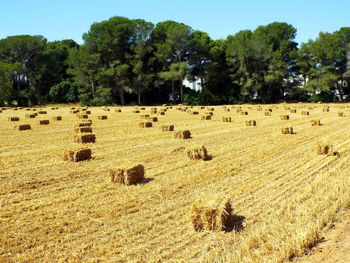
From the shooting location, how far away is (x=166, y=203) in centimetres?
843

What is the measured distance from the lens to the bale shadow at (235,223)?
6937 millimetres

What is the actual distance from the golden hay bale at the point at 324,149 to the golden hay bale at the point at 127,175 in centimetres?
741

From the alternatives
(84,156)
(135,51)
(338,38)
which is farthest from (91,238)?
(338,38)

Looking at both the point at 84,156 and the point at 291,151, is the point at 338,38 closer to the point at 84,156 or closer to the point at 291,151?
the point at 291,151

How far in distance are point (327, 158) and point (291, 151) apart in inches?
76.8

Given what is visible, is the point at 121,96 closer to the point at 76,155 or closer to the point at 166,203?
the point at 76,155

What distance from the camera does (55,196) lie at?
29.2 ft

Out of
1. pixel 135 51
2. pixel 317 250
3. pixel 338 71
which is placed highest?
pixel 135 51

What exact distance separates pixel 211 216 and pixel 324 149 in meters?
8.33

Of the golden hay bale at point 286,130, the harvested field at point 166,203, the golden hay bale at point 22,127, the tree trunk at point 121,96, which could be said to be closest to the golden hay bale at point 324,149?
the harvested field at point 166,203

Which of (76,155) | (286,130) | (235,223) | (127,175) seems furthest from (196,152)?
(286,130)

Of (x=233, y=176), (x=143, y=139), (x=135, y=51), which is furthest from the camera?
(x=135, y=51)

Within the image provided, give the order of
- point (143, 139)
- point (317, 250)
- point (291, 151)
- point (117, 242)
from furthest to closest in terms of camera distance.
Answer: point (143, 139) < point (291, 151) < point (117, 242) < point (317, 250)

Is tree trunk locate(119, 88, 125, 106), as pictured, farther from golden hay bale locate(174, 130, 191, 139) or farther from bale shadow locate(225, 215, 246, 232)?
bale shadow locate(225, 215, 246, 232)
